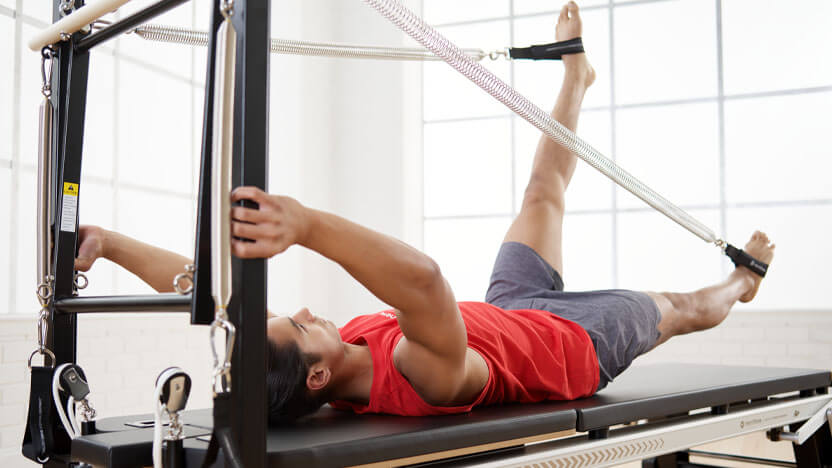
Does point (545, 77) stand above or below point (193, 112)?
above

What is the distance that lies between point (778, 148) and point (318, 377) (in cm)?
389

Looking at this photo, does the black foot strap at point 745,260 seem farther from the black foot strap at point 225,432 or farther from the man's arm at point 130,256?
the black foot strap at point 225,432

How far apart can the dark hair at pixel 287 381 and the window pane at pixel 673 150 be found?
369 cm

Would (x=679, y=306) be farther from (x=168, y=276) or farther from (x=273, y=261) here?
(x=273, y=261)

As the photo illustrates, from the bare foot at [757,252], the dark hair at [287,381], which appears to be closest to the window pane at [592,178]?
the bare foot at [757,252]

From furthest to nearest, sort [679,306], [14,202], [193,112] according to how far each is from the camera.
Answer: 1. [193,112]
2. [14,202]
3. [679,306]

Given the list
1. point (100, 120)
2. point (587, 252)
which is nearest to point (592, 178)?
point (587, 252)

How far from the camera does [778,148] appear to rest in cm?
450

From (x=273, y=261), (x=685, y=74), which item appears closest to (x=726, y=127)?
(x=685, y=74)

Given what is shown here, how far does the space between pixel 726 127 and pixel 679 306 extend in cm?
254

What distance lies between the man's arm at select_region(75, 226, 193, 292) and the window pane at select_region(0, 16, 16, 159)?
5.60ft

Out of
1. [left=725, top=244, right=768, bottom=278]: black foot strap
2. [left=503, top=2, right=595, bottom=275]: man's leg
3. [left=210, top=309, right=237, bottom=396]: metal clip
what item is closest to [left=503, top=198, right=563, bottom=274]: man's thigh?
[left=503, top=2, right=595, bottom=275]: man's leg

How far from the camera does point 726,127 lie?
15.3 feet

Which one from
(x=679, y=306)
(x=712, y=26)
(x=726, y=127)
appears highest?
(x=712, y=26)
